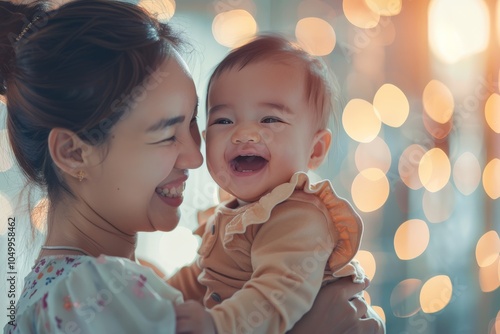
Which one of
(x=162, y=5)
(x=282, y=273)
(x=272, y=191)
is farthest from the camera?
(x=162, y=5)

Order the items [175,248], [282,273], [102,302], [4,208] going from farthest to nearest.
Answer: [175,248] < [4,208] < [282,273] < [102,302]

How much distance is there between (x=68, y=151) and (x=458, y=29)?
163 centimetres

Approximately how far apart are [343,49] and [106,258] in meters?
1.41

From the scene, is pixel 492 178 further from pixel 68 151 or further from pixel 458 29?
pixel 68 151

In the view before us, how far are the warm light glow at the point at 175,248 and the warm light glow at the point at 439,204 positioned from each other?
838 millimetres

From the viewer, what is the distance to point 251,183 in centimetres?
117

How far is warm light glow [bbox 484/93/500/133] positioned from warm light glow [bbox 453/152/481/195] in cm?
13

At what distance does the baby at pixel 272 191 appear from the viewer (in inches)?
40.9

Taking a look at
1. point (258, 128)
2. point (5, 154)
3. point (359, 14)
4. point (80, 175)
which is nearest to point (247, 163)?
point (258, 128)

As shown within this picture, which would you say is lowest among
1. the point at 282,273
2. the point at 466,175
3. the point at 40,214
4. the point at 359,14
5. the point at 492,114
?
the point at 40,214

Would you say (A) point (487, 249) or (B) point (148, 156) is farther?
(A) point (487, 249)

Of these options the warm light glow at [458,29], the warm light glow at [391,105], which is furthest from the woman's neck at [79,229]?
the warm light glow at [458,29]

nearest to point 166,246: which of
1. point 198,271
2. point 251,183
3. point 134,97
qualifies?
point 198,271

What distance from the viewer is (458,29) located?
7.30 feet
